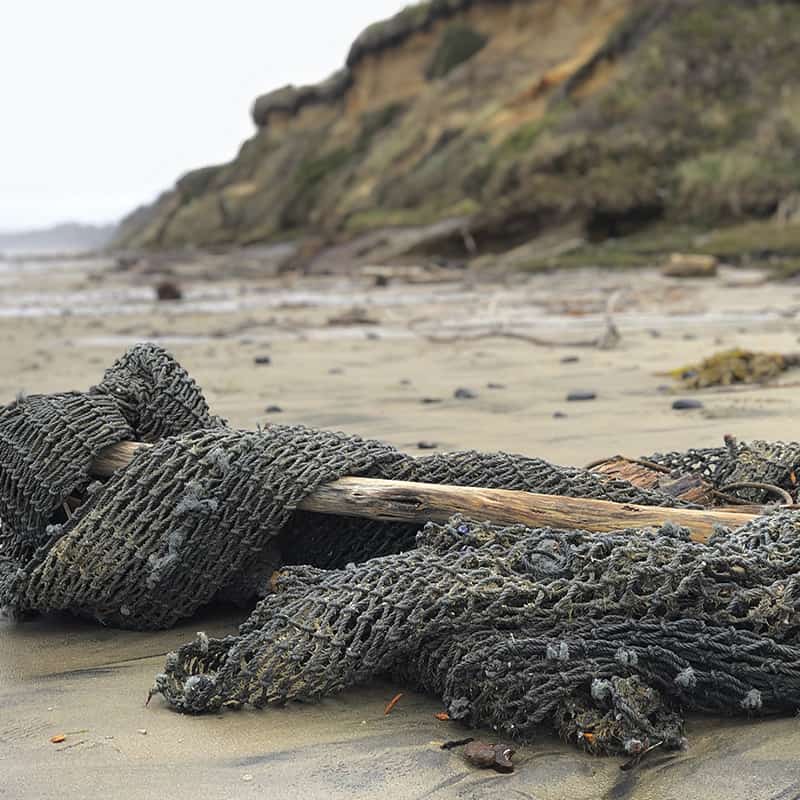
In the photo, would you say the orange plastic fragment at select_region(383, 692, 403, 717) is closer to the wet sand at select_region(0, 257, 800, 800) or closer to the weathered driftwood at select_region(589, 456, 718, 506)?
the wet sand at select_region(0, 257, 800, 800)

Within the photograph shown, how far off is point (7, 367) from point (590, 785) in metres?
8.35

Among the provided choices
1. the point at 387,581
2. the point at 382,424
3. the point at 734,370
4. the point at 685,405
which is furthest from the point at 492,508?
the point at 734,370

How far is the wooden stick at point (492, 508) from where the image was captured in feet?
9.18

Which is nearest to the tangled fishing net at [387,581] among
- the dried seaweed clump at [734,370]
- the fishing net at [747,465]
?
the fishing net at [747,465]

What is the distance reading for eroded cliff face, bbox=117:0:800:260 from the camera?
2975 cm

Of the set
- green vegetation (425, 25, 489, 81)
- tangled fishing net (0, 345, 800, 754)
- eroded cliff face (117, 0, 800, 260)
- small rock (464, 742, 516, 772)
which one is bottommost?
small rock (464, 742, 516, 772)

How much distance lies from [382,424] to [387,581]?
347 cm

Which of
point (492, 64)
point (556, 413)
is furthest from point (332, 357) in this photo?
point (492, 64)

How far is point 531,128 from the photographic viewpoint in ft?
136

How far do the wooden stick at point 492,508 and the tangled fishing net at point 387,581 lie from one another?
0.08m

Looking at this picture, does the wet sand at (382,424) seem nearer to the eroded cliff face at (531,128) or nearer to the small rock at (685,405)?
the small rock at (685,405)

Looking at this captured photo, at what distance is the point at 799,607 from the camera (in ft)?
7.95

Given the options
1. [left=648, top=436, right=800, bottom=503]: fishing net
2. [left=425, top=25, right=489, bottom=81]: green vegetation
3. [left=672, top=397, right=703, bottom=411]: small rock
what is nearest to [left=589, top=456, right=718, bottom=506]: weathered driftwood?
[left=648, top=436, right=800, bottom=503]: fishing net

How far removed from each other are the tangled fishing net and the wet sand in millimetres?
80
